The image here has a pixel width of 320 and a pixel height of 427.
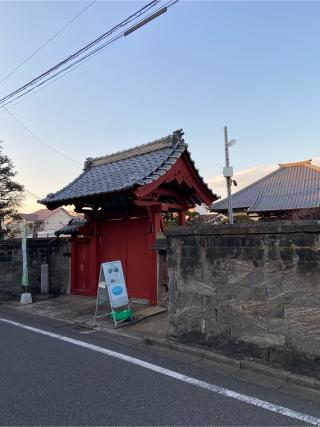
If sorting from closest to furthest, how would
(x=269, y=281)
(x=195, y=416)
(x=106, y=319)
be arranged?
1. (x=195, y=416)
2. (x=269, y=281)
3. (x=106, y=319)

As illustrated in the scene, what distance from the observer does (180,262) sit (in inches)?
244

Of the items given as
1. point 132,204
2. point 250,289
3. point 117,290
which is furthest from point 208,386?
point 132,204

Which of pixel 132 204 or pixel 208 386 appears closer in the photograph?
pixel 208 386

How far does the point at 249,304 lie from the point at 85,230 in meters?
6.98

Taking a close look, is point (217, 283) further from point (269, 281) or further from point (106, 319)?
point (106, 319)

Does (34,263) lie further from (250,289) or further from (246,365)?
(246,365)

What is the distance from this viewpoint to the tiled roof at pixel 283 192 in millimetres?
22288

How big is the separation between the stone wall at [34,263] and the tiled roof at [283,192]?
12047 mm

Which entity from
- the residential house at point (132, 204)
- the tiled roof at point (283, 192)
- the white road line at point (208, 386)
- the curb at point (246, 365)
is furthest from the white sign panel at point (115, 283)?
the tiled roof at point (283, 192)

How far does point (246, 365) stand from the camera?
16.3 feet

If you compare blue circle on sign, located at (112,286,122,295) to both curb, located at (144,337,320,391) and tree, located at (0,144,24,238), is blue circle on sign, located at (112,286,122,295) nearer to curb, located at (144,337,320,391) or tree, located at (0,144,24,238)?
curb, located at (144,337,320,391)

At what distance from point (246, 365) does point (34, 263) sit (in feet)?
30.7

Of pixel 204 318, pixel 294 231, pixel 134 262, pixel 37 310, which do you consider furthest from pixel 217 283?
pixel 37 310

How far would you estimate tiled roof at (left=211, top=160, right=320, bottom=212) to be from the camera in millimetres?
22288
